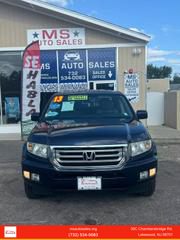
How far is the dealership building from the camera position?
1080 cm

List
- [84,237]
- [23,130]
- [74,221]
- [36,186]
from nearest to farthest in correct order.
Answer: [84,237] < [74,221] < [36,186] < [23,130]

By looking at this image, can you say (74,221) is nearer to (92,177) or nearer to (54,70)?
(92,177)

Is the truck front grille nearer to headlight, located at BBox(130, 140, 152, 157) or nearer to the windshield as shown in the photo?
headlight, located at BBox(130, 140, 152, 157)

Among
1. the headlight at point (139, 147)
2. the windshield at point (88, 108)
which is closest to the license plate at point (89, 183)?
Result: the headlight at point (139, 147)

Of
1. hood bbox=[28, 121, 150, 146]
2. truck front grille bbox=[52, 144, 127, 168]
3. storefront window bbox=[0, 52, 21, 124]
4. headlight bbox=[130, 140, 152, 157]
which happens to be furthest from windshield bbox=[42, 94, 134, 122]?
storefront window bbox=[0, 52, 21, 124]

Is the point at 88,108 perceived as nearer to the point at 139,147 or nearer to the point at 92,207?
the point at 139,147

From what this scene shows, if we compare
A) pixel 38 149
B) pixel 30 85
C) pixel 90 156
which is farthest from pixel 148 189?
pixel 30 85

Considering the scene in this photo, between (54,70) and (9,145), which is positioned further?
(54,70)

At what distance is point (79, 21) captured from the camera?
1069 centimetres

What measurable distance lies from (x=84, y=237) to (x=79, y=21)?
372 inches

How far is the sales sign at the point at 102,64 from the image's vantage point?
11039mm

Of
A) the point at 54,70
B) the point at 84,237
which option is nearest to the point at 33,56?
the point at 54,70

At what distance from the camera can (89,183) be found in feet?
11.4

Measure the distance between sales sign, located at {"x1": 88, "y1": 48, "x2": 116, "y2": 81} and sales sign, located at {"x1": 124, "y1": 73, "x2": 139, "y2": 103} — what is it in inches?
23.2
